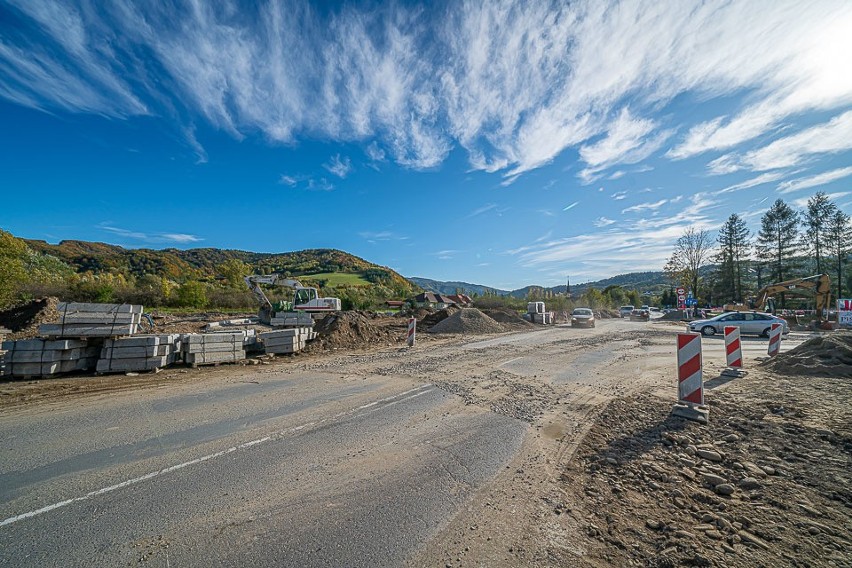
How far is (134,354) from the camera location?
900 cm

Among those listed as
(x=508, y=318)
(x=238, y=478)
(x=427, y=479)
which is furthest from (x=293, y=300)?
(x=427, y=479)

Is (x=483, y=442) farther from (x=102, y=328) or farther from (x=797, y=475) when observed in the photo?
(x=102, y=328)

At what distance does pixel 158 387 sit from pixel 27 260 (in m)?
54.2

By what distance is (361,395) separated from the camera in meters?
6.95

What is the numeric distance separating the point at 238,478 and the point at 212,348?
813cm

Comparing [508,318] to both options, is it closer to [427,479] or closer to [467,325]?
[467,325]

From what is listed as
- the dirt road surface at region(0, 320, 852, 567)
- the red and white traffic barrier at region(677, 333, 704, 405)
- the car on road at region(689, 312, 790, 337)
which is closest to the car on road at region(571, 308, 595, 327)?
the car on road at region(689, 312, 790, 337)

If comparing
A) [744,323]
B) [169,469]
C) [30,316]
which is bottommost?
[169,469]

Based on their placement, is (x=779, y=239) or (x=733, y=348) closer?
(x=733, y=348)

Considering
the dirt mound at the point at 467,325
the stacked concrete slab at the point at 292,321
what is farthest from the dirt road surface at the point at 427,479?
the dirt mound at the point at 467,325

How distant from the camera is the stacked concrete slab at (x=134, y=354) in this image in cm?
880

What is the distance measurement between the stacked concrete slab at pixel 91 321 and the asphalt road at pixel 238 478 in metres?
3.13

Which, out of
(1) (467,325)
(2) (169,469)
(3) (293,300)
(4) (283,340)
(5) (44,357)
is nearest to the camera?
(2) (169,469)

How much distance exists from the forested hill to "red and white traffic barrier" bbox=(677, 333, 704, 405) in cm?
5838
